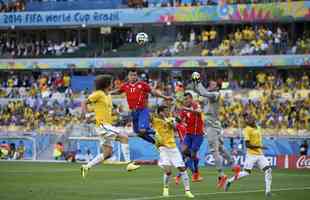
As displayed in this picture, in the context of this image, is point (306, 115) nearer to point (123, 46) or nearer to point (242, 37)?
point (242, 37)

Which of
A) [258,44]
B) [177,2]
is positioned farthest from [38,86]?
[258,44]

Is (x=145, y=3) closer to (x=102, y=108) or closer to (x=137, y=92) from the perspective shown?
(x=137, y=92)

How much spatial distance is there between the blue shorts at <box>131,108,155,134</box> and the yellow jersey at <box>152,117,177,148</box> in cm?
384

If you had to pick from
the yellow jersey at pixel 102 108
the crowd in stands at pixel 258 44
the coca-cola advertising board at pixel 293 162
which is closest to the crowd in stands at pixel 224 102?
the crowd in stands at pixel 258 44

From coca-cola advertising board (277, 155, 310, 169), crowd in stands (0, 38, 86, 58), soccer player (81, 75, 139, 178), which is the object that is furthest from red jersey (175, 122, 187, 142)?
crowd in stands (0, 38, 86, 58)

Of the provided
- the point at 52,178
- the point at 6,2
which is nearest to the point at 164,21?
the point at 6,2

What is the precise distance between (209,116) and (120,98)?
29.1 meters

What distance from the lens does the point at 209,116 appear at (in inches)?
1102

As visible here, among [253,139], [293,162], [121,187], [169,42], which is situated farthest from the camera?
[169,42]

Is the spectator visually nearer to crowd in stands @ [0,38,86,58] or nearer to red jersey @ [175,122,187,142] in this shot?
red jersey @ [175,122,187,142]

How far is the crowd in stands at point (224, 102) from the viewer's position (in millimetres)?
49219

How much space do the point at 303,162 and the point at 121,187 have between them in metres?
17.4

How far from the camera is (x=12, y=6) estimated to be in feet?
213

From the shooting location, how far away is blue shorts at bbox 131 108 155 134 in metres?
26.6
